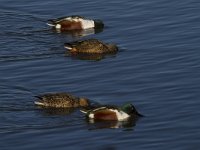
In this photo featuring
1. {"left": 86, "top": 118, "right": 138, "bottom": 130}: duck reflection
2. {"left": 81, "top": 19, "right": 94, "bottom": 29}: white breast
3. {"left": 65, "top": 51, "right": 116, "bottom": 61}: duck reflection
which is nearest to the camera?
{"left": 86, "top": 118, "right": 138, "bottom": 130}: duck reflection

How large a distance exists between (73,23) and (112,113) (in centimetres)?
819

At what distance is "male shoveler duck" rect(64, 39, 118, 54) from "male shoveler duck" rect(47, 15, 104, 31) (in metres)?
1.85

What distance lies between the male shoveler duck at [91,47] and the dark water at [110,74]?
10.7 inches

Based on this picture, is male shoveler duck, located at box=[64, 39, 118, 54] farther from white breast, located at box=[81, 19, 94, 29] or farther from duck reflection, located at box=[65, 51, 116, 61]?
white breast, located at box=[81, 19, 94, 29]

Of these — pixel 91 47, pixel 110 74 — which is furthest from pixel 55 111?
pixel 91 47

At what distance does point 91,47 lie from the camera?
2758cm

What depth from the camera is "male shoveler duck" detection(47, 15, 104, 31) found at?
29.6m

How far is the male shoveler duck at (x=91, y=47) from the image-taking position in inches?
1076

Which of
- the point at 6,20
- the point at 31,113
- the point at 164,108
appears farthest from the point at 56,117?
the point at 6,20

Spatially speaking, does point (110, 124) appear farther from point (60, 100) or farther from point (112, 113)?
point (60, 100)

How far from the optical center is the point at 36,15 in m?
31.0

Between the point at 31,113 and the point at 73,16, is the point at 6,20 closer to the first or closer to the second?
the point at 73,16

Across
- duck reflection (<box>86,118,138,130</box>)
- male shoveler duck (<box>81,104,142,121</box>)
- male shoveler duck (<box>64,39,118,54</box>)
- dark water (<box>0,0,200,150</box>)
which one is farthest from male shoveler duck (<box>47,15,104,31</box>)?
duck reflection (<box>86,118,138,130</box>)

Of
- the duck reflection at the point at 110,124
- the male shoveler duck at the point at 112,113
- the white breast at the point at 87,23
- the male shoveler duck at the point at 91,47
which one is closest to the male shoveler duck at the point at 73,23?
the white breast at the point at 87,23
